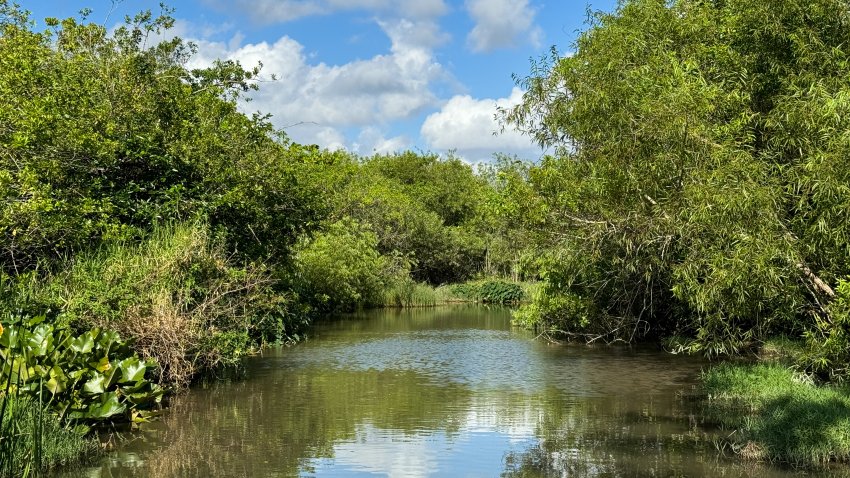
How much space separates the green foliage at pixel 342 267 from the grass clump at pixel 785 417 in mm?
19067

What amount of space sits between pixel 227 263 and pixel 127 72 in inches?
211

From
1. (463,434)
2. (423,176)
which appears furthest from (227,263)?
(423,176)

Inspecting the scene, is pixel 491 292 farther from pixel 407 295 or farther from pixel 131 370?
pixel 131 370

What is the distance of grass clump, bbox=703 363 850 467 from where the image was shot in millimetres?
8875

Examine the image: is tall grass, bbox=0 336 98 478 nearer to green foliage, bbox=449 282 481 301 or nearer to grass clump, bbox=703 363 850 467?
grass clump, bbox=703 363 850 467

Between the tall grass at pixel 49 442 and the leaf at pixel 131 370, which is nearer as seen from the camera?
the tall grass at pixel 49 442

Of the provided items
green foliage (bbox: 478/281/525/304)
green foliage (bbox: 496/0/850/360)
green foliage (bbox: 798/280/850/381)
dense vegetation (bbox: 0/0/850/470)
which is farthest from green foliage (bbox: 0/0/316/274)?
green foliage (bbox: 478/281/525/304)

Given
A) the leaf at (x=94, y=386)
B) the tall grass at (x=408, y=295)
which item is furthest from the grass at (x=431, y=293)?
the leaf at (x=94, y=386)

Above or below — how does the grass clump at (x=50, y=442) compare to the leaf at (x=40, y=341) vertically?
below

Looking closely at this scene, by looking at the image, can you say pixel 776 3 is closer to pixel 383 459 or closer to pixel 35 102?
pixel 383 459

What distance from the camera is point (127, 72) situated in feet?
→ 57.3

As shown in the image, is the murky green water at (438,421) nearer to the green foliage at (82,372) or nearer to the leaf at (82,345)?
the green foliage at (82,372)

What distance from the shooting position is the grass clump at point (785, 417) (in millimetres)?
8875

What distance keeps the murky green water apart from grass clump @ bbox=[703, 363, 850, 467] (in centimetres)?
39
